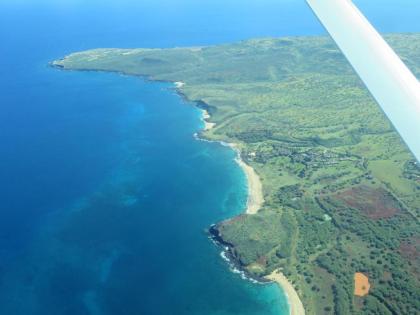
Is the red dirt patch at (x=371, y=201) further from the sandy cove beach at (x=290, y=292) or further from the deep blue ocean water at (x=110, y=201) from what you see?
the sandy cove beach at (x=290, y=292)

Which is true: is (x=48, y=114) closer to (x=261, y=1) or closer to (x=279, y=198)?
(x=279, y=198)

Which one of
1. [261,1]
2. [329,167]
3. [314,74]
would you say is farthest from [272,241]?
[261,1]

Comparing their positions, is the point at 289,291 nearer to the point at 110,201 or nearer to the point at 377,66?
the point at 110,201

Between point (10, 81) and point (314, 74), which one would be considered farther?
point (10, 81)

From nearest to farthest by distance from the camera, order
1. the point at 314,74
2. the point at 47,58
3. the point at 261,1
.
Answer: the point at 314,74 < the point at 47,58 < the point at 261,1

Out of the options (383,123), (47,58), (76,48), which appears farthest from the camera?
(76,48)

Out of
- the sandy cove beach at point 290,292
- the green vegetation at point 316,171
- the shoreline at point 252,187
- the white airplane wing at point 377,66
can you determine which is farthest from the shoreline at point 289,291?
the white airplane wing at point 377,66
